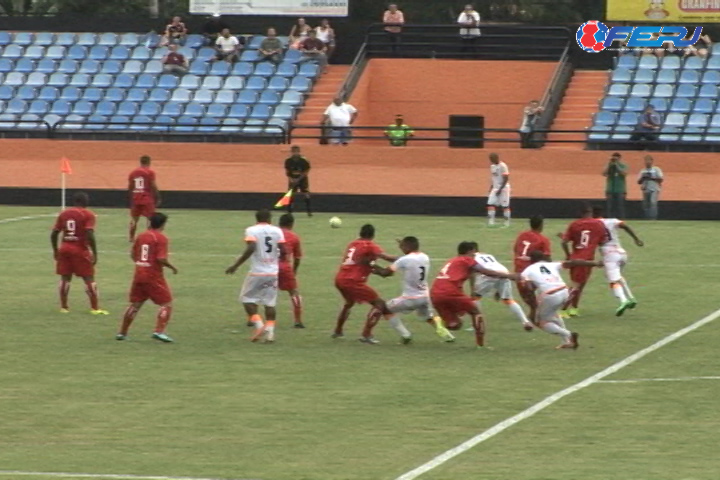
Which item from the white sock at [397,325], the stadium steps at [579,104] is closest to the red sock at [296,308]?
the white sock at [397,325]

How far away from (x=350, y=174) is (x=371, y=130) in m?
4.00

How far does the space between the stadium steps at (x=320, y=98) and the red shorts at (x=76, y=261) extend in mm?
23438

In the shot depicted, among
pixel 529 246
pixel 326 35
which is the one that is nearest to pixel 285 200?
pixel 326 35

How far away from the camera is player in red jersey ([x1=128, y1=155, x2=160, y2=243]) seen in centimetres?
3388

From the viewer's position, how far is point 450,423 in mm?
16500

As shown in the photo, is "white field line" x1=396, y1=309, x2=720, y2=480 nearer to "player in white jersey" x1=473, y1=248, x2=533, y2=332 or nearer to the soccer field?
the soccer field

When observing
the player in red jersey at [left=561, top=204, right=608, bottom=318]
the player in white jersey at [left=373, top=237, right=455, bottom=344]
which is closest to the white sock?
the player in white jersey at [left=373, top=237, right=455, bottom=344]

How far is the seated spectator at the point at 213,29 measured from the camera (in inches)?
2074

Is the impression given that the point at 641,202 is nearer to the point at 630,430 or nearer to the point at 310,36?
the point at 310,36

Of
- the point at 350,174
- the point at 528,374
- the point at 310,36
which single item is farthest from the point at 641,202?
the point at 528,374

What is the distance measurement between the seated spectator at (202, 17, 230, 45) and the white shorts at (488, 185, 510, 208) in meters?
16.1

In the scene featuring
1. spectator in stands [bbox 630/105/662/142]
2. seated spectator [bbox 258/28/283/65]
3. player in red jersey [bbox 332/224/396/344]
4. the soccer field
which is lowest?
the soccer field

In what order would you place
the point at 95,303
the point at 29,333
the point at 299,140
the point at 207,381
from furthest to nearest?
the point at 299,140 < the point at 95,303 < the point at 29,333 < the point at 207,381

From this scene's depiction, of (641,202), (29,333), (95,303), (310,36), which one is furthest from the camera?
(310,36)
